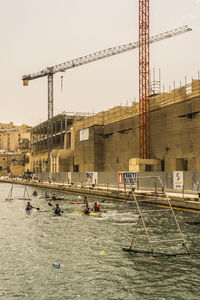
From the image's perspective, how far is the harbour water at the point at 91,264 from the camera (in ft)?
52.5

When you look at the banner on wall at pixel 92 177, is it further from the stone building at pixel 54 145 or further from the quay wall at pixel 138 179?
the stone building at pixel 54 145

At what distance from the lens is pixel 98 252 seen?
22.6 meters

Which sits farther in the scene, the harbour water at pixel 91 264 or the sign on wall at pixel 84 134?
the sign on wall at pixel 84 134

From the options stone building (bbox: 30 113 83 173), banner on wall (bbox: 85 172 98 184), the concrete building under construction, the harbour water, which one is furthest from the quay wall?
stone building (bbox: 30 113 83 173)

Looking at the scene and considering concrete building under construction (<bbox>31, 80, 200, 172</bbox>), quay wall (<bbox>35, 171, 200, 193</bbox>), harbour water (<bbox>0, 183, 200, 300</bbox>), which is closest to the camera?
harbour water (<bbox>0, 183, 200, 300</bbox>)

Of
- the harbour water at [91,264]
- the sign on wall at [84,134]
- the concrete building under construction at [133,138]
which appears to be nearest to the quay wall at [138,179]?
the harbour water at [91,264]

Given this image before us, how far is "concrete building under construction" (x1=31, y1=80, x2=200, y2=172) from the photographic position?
224 feet

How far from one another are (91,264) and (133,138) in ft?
226

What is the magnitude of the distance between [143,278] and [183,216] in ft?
61.5

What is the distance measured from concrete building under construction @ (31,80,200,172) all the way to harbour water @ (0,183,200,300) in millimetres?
37378

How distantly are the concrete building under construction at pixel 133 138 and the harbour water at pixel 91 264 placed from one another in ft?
123

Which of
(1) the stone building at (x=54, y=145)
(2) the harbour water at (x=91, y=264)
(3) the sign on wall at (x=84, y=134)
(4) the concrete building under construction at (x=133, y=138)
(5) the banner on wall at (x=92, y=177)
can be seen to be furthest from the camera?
(1) the stone building at (x=54, y=145)

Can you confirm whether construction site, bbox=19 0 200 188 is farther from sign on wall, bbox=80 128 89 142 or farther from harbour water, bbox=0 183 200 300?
harbour water, bbox=0 183 200 300

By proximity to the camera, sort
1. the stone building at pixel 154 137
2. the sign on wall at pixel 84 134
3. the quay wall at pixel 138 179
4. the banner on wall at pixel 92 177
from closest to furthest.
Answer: the quay wall at pixel 138 179
the stone building at pixel 154 137
the banner on wall at pixel 92 177
the sign on wall at pixel 84 134
